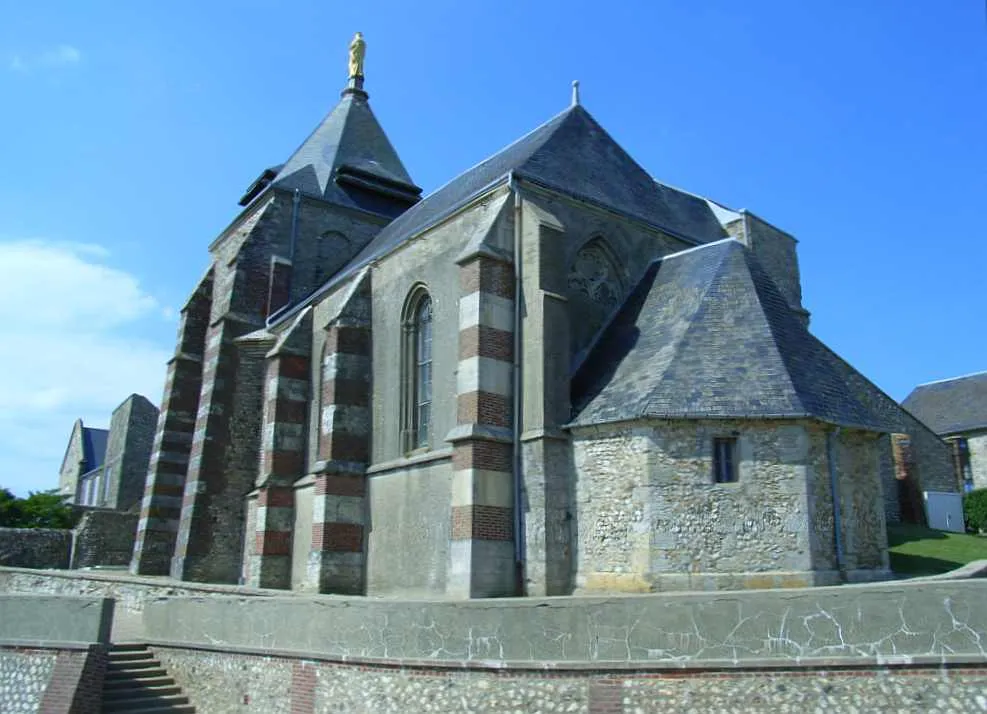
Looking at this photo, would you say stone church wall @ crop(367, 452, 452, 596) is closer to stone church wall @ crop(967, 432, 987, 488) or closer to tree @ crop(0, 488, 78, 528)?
tree @ crop(0, 488, 78, 528)

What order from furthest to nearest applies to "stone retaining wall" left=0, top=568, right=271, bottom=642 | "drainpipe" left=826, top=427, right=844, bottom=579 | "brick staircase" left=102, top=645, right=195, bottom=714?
1. "stone retaining wall" left=0, top=568, right=271, bottom=642
2. "drainpipe" left=826, top=427, right=844, bottom=579
3. "brick staircase" left=102, top=645, right=195, bottom=714

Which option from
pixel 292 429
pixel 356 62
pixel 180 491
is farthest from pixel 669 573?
pixel 356 62

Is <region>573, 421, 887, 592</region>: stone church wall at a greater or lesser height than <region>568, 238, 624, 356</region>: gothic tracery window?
lesser

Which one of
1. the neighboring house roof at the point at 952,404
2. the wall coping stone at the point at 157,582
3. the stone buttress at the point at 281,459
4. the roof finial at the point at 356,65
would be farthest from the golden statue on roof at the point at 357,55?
the neighboring house roof at the point at 952,404

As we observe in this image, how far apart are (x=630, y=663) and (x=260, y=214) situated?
70.1 ft

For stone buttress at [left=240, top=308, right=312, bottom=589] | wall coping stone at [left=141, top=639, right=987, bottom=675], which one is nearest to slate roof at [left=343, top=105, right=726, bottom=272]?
stone buttress at [left=240, top=308, right=312, bottom=589]

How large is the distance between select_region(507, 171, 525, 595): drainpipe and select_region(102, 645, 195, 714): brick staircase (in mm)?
5628

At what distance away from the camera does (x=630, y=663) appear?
8797 mm

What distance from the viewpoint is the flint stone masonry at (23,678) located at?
11977 mm


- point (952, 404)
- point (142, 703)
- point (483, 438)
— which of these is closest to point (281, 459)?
point (483, 438)

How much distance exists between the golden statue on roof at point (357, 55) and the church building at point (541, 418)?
12.3 meters

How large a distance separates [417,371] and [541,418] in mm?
4446

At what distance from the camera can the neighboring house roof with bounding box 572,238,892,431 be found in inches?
532

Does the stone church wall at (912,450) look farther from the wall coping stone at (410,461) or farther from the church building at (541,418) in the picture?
the wall coping stone at (410,461)
